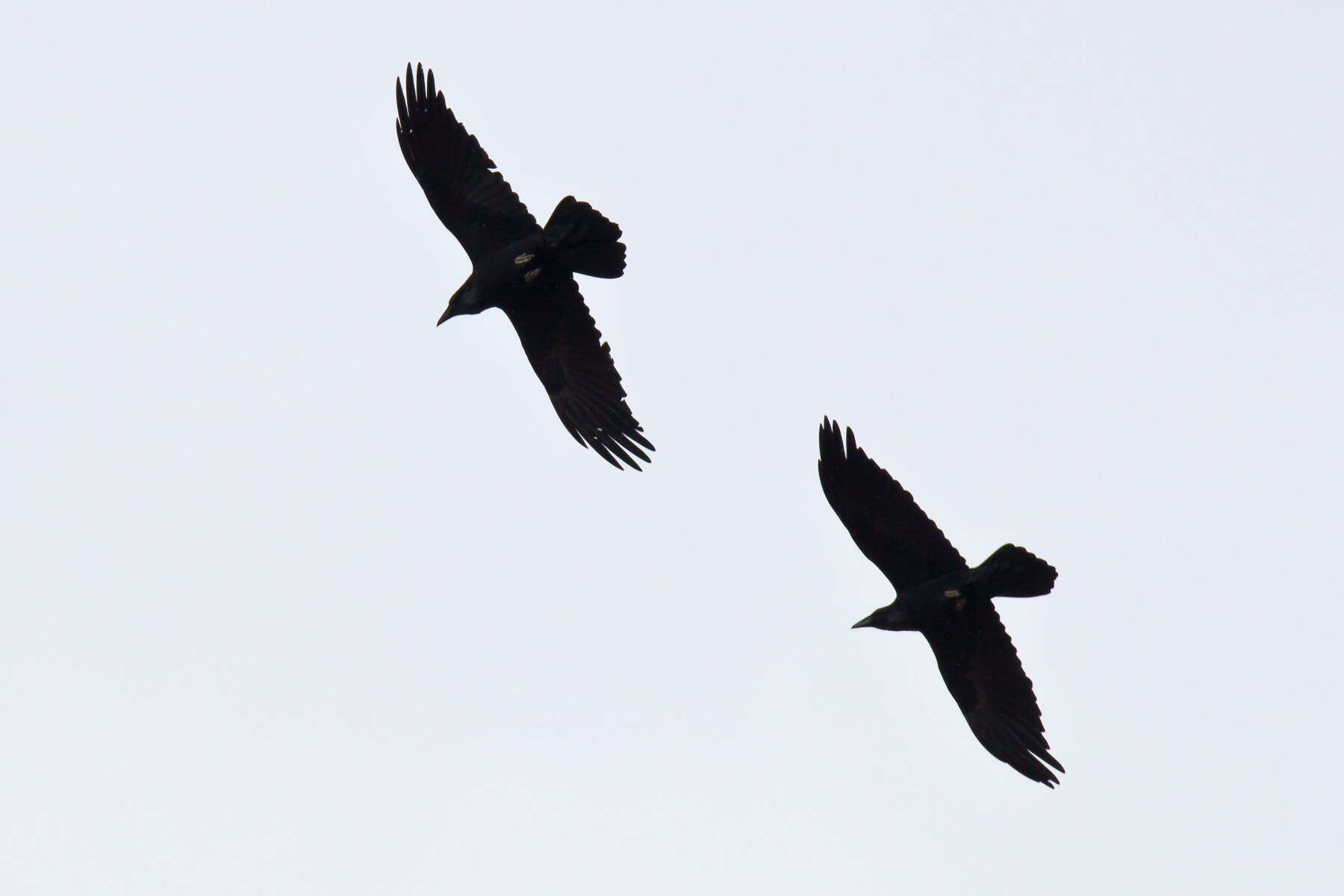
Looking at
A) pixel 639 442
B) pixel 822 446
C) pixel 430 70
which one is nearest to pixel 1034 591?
pixel 822 446

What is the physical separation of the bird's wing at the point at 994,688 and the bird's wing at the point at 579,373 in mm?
3123

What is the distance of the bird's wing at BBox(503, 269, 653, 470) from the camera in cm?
1711

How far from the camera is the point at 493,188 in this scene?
53.8 feet

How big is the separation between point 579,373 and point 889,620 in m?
3.47

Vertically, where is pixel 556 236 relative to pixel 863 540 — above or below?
above

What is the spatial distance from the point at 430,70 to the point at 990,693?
6.76 metres

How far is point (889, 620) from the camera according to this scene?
1591 centimetres

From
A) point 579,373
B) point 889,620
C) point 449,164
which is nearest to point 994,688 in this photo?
point 889,620

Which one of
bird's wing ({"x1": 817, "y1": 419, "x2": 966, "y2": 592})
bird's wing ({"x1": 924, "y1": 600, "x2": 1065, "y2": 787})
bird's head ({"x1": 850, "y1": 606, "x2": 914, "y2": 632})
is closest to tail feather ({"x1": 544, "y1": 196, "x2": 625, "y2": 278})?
bird's wing ({"x1": 817, "y1": 419, "x2": 966, "y2": 592})

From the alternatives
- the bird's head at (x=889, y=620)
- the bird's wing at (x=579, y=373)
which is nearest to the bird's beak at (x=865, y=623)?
the bird's head at (x=889, y=620)

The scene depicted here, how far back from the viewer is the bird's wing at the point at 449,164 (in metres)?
16.4

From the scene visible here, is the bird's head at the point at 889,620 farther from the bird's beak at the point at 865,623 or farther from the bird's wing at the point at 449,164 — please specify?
the bird's wing at the point at 449,164

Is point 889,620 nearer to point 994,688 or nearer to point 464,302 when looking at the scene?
point 994,688

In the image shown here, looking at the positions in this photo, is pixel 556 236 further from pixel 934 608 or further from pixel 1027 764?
pixel 1027 764
